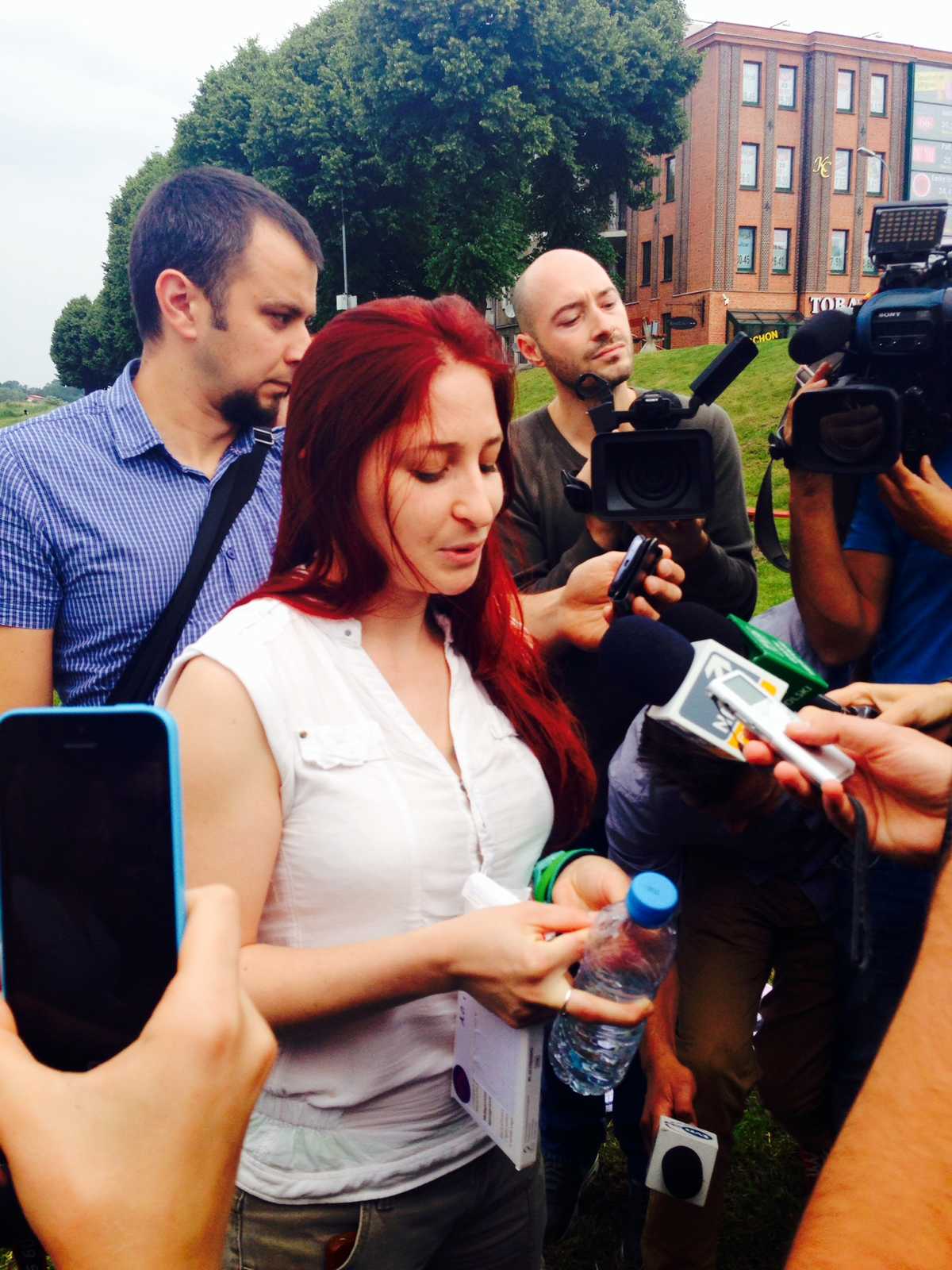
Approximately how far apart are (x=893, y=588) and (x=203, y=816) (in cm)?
176

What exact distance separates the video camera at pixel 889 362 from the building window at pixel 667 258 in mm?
38246

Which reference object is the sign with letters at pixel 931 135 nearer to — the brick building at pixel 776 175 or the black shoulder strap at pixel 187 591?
the brick building at pixel 776 175

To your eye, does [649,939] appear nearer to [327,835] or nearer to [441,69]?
[327,835]

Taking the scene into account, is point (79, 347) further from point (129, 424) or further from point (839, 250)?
point (129, 424)

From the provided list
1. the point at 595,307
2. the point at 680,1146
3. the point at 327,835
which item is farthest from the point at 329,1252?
the point at 595,307

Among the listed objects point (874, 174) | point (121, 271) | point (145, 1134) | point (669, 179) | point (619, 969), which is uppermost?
point (669, 179)

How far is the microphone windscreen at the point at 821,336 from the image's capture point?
2.18 m

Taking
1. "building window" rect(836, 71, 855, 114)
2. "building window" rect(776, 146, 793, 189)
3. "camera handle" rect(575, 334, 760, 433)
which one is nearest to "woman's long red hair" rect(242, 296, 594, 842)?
"camera handle" rect(575, 334, 760, 433)

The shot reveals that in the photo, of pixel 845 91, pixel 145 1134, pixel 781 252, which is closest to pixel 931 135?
pixel 781 252

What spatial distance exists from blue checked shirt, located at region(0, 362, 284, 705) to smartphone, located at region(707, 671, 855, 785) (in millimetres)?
1118

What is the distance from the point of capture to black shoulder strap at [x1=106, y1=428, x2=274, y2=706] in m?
2.18

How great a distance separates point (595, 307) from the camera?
337 cm

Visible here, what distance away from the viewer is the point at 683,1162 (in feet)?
6.74

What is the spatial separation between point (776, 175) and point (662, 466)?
128 ft
